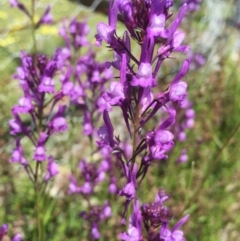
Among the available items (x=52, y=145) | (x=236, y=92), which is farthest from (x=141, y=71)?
(x=236, y=92)

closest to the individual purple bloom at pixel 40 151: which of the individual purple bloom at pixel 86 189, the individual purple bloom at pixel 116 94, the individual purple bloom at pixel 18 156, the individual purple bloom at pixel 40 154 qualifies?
the individual purple bloom at pixel 40 154

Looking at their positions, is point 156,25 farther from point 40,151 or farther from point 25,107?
point 40,151

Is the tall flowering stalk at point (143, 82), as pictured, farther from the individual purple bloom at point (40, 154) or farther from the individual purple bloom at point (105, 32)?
the individual purple bloom at point (40, 154)

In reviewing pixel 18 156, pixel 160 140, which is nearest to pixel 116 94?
pixel 160 140

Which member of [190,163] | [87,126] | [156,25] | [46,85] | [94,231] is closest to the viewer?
[156,25]

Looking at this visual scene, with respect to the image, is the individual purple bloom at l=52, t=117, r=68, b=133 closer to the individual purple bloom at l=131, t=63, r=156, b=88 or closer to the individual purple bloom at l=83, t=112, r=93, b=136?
the individual purple bloom at l=83, t=112, r=93, b=136

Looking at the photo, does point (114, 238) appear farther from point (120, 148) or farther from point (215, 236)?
point (120, 148)

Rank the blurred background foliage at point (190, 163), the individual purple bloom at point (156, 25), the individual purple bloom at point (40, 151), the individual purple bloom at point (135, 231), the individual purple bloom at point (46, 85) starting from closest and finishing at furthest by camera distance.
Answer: the individual purple bloom at point (156, 25)
the individual purple bloom at point (135, 231)
the individual purple bloom at point (46, 85)
the individual purple bloom at point (40, 151)
the blurred background foliage at point (190, 163)
